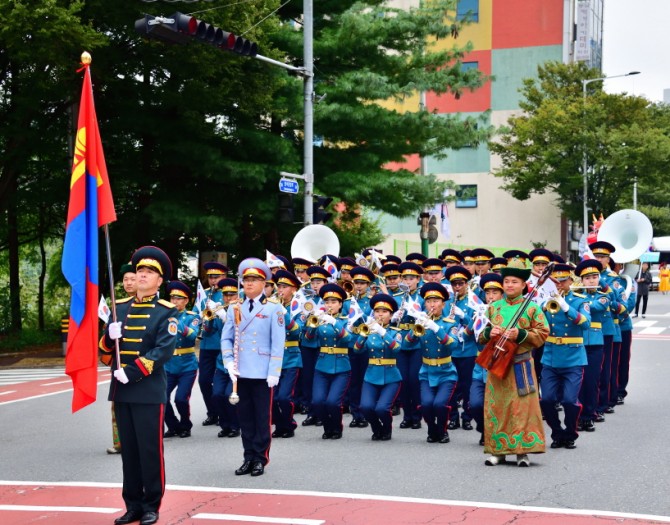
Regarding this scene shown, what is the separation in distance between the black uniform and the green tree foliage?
128ft

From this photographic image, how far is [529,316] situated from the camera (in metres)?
9.25

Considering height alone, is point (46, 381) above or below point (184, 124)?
below

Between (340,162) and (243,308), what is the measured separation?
17071 millimetres

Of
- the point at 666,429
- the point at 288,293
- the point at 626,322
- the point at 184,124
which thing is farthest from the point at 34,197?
the point at 666,429

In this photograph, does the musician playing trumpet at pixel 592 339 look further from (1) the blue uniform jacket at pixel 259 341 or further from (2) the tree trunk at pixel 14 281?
(2) the tree trunk at pixel 14 281

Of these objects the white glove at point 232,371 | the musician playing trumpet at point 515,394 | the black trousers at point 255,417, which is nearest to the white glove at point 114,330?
the white glove at point 232,371

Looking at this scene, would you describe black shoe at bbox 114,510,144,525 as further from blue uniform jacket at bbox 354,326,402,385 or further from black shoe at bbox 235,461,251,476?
blue uniform jacket at bbox 354,326,402,385

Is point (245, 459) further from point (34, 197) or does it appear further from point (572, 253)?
point (572, 253)

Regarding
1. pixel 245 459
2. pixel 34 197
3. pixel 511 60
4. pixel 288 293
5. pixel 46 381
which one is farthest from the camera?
pixel 511 60

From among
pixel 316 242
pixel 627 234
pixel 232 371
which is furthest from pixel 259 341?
pixel 316 242

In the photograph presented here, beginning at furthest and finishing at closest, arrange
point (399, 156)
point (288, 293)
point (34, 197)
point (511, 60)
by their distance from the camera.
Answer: point (511, 60)
point (399, 156)
point (34, 197)
point (288, 293)

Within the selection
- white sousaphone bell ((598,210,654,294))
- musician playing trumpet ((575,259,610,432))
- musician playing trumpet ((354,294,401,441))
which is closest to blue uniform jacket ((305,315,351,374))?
musician playing trumpet ((354,294,401,441))

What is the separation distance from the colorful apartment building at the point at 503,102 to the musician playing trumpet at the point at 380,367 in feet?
144

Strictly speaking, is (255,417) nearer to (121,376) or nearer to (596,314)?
(121,376)
